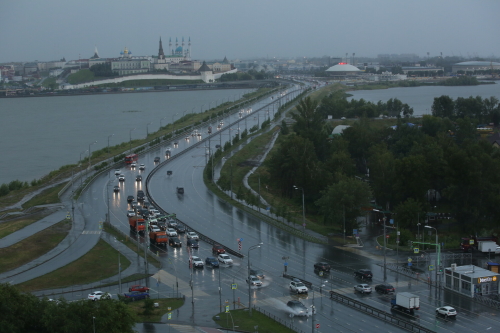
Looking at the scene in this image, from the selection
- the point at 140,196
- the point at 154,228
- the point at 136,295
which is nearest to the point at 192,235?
the point at 154,228

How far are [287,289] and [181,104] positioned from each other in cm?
8638

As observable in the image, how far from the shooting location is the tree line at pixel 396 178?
1003 inches

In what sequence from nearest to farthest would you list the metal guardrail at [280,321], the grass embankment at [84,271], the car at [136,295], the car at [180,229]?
the metal guardrail at [280,321]
the car at [136,295]
the grass embankment at [84,271]
the car at [180,229]

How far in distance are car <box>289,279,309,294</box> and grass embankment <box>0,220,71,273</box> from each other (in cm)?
1016

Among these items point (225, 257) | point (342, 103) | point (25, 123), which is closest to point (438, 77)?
point (342, 103)

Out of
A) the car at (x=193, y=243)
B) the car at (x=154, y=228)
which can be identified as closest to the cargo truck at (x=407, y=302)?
the car at (x=193, y=243)

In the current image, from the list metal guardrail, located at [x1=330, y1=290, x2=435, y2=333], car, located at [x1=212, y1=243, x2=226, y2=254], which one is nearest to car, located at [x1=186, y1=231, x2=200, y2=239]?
car, located at [x1=212, y1=243, x2=226, y2=254]

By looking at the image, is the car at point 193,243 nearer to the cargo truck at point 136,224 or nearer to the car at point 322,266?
the cargo truck at point 136,224

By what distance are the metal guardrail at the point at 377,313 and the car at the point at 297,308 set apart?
131cm

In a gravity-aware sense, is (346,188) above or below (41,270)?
above

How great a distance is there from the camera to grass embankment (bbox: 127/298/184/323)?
16078 millimetres

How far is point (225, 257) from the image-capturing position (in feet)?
69.3

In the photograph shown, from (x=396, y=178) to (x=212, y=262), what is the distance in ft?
37.2

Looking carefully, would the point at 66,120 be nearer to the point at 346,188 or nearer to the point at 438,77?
the point at 346,188
